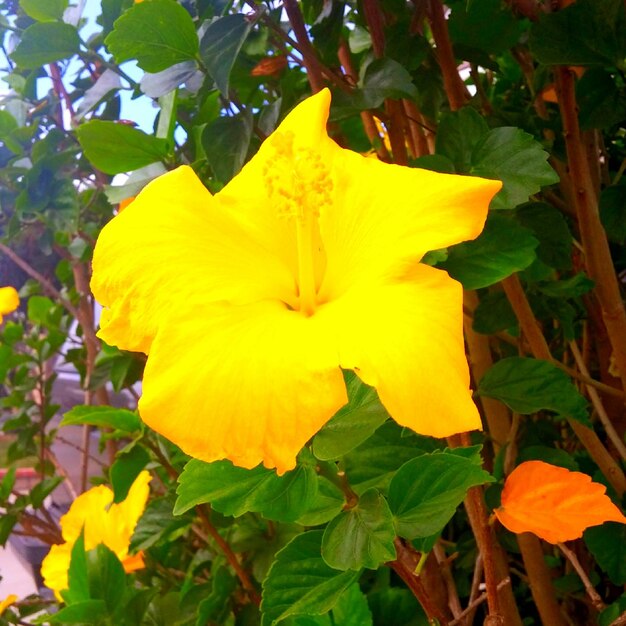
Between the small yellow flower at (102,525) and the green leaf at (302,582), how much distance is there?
0.37 meters

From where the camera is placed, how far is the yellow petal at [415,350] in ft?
0.81

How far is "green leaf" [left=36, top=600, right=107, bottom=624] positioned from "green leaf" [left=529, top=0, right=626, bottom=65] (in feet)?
1.92

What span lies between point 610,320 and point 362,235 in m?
0.31

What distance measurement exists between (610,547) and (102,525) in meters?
0.55

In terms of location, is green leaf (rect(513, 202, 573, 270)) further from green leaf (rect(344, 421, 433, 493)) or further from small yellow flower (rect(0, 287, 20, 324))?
small yellow flower (rect(0, 287, 20, 324))

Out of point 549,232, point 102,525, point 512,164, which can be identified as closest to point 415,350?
point 512,164

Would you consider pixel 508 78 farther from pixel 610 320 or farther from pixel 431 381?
pixel 431 381

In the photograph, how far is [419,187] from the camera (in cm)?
31

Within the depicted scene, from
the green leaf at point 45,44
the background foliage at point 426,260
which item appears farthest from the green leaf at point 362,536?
the green leaf at point 45,44

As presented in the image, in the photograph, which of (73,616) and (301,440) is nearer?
(301,440)

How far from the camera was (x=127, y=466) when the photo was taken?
0.59 metres

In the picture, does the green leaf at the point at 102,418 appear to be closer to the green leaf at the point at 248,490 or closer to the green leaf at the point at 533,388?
the green leaf at the point at 248,490

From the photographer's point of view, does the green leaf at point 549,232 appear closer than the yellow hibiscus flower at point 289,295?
No

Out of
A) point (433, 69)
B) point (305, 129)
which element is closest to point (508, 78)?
point (433, 69)
